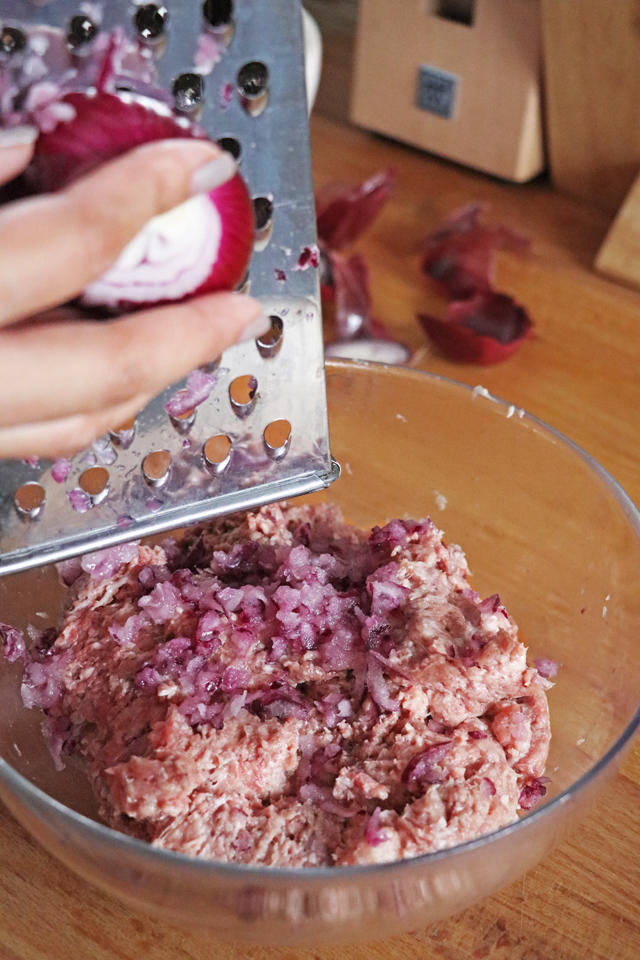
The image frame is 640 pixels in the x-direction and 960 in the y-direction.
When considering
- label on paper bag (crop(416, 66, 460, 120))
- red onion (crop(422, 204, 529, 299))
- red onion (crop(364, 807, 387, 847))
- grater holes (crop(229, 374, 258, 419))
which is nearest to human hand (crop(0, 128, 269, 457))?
grater holes (crop(229, 374, 258, 419))

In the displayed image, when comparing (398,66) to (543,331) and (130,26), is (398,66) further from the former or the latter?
(130,26)

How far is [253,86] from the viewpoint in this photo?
79cm

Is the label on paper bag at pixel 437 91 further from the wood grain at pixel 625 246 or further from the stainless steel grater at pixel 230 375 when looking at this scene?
the stainless steel grater at pixel 230 375

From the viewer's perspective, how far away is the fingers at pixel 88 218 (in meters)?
0.70

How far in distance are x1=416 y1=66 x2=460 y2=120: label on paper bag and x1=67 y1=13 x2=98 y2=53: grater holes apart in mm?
1732

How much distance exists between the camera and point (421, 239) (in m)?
2.25

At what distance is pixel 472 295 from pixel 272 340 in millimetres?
1147

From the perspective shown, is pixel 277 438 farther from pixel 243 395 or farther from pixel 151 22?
pixel 151 22

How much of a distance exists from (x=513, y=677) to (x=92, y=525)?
48 centimetres

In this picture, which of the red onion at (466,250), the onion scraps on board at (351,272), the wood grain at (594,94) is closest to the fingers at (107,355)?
the onion scraps on board at (351,272)

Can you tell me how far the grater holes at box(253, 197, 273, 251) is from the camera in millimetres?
848

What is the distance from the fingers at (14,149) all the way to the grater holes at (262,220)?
0.63 ft

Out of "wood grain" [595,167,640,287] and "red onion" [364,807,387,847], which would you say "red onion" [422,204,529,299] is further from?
"red onion" [364,807,387,847]

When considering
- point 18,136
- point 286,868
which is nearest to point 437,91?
point 18,136
